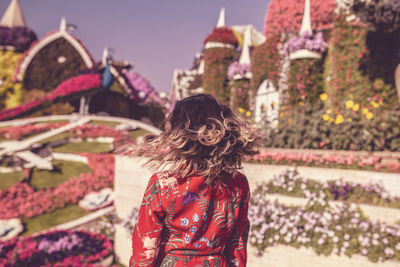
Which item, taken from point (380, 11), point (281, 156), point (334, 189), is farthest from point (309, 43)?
point (334, 189)

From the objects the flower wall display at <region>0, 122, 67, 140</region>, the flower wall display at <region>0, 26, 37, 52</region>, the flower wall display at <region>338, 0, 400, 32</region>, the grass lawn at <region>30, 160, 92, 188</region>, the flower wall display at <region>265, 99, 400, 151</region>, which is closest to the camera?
the flower wall display at <region>265, 99, 400, 151</region>

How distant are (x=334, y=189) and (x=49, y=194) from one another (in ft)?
26.8

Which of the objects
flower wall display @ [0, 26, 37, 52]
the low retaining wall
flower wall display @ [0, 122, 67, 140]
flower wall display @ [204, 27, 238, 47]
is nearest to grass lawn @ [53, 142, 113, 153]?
flower wall display @ [0, 122, 67, 140]

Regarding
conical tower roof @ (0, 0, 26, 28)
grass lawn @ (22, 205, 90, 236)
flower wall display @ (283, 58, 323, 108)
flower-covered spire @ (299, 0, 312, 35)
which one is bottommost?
grass lawn @ (22, 205, 90, 236)

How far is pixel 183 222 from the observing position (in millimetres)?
1790

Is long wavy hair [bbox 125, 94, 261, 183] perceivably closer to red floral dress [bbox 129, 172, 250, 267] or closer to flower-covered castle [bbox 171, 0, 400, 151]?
red floral dress [bbox 129, 172, 250, 267]

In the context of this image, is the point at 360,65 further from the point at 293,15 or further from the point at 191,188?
the point at 191,188

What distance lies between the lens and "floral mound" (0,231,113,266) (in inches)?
215

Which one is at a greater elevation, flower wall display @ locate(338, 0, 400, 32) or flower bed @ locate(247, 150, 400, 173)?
flower wall display @ locate(338, 0, 400, 32)

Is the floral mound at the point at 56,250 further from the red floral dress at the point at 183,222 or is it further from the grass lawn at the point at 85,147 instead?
the grass lawn at the point at 85,147

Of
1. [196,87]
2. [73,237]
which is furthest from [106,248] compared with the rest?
[196,87]

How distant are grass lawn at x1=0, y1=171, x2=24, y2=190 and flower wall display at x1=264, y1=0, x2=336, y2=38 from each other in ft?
34.6

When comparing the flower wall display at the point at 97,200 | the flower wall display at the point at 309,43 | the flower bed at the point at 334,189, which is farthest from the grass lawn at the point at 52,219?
the flower wall display at the point at 309,43

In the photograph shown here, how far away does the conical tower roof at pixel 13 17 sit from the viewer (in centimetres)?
2350
